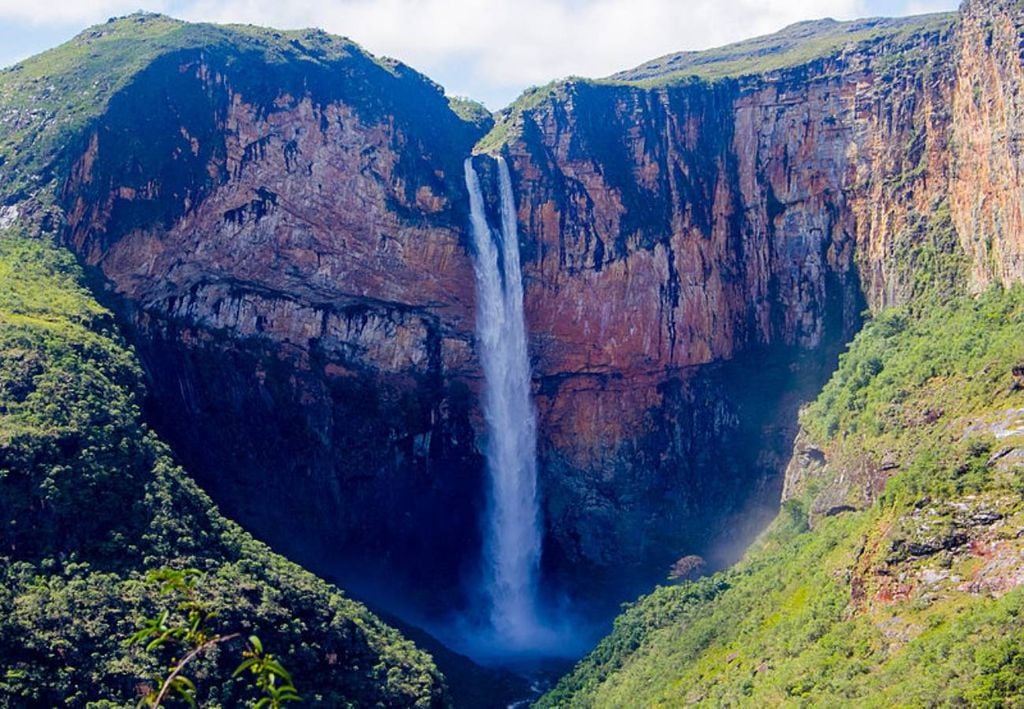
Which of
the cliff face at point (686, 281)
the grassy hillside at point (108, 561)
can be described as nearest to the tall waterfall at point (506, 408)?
the cliff face at point (686, 281)

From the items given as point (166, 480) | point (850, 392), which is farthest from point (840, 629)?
point (166, 480)

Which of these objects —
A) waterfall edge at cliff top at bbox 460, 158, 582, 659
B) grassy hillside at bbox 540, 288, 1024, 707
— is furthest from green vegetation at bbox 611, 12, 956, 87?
grassy hillside at bbox 540, 288, 1024, 707

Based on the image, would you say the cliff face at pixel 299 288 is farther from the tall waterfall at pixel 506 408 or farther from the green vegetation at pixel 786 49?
the green vegetation at pixel 786 49

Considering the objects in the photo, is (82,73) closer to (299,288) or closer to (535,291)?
(299,288)

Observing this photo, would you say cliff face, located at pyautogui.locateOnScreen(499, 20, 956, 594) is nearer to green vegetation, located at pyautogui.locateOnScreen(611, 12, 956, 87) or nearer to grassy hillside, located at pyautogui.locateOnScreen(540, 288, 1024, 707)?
green vegetation, located at pyautogui.locateOnScreen(611, 12, 956, 87)

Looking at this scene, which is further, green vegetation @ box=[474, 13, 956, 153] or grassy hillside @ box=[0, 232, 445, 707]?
green vegetation @ box=[474, 13, 956, 153]

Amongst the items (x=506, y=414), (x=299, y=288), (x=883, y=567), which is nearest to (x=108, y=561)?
(x=299, y=288)

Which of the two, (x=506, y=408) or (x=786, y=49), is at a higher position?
(x=786, y=49)
